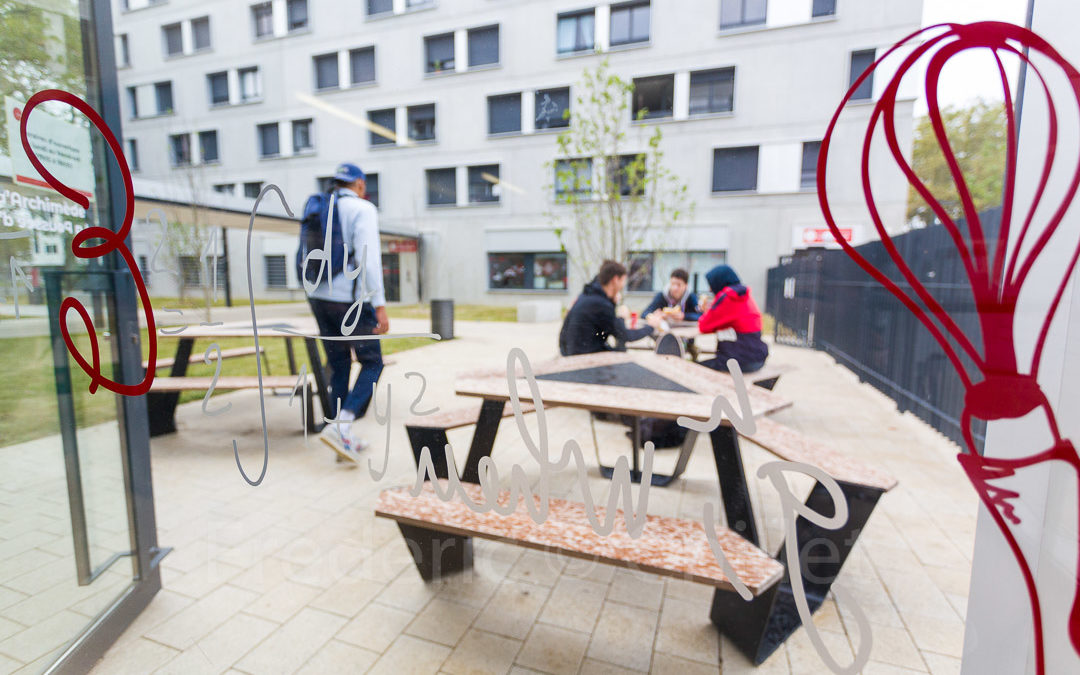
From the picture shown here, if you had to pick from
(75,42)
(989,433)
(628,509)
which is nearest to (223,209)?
(75,42)

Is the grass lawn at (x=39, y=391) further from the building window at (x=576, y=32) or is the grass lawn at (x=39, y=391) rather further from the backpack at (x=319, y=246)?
the building window at (x=576, y=32)

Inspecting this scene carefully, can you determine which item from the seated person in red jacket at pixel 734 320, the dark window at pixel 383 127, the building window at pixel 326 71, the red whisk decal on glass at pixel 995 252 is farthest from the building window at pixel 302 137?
the red whisk decal on glass at pixel 995 252

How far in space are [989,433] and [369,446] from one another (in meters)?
2.87

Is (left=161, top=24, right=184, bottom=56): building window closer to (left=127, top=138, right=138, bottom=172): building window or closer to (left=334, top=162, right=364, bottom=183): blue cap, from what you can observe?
(left=127, top=138, right=138, bottom=172): building window

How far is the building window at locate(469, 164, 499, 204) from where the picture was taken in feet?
6.58

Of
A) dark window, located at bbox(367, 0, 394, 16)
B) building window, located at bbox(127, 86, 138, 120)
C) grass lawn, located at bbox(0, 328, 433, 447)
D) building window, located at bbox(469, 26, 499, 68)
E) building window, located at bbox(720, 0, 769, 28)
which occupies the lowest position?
grass lawn, located at bbox(0, 328, 433, 447)

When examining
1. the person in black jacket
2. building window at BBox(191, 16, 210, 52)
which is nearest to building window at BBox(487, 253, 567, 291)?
the person in black jacket

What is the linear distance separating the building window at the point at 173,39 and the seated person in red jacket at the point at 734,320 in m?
2.31

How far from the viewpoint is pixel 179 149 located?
2.09m

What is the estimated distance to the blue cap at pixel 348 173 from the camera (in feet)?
6.40

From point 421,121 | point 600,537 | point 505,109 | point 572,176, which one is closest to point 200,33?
point 421,121

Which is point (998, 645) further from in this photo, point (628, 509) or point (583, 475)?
point (583, 475)

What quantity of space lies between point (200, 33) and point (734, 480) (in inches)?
107

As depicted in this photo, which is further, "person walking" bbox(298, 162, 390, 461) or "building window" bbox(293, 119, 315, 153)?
"building window" bbox(293, 119, 315, 153)
